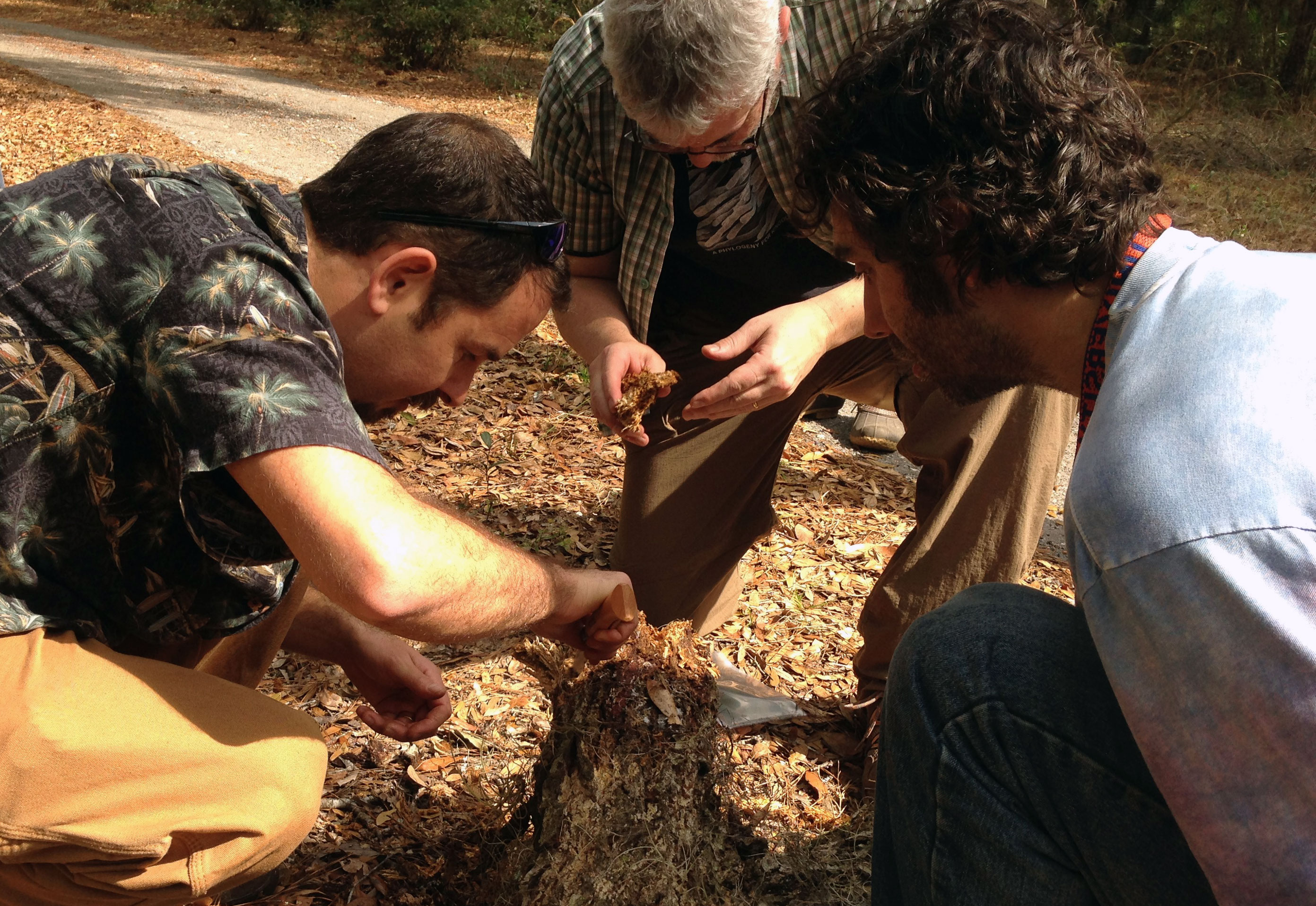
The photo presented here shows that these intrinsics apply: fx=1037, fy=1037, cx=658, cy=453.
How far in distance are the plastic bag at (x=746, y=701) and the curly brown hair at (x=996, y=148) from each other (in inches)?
60.1

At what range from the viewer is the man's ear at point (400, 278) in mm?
2002

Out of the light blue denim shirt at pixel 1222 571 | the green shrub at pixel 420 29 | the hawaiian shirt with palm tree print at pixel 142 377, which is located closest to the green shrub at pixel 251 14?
the green shrub at pixel 420 29

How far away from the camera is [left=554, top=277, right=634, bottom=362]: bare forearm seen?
3289 mm

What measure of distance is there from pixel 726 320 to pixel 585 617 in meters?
1.53

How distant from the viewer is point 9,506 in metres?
1.77

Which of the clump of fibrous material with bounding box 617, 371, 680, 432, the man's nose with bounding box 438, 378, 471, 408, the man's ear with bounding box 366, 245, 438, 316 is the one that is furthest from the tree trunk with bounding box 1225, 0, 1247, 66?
the man's ear with bounding box 366, 245, 438, 316

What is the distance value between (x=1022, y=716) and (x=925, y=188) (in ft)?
3.28

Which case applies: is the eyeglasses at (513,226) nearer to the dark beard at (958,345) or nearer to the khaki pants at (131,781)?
the dark beard at (958,345)

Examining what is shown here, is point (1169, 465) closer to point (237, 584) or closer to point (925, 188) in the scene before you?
point (925, 188)

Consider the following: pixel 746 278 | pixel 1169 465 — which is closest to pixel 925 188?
pixel 1169 465

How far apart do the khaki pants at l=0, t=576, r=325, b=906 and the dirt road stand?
7.66 m

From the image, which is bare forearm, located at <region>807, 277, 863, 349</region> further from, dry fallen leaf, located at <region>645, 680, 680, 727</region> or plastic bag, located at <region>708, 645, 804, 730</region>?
dry fallen leaf, located at <region>645, 680, 680, 727</region>

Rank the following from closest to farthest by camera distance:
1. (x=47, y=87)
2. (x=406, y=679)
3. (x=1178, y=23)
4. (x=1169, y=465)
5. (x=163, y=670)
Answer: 1. (x=1169, y=465)
2. (x=163, y=670)
3. (x=406, y=679)
4. (x=47, y=87)
5. (x=1178, y=23)

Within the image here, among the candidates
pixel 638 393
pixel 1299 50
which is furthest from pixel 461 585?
pixel 1299 50
